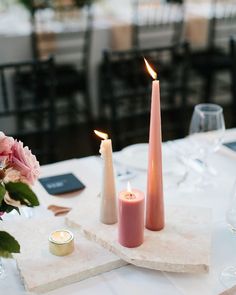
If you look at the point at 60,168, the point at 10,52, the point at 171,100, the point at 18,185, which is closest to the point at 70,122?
the point at 10,52

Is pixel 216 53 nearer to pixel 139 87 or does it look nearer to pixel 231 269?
pixel 139 87

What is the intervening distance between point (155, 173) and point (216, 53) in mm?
2797

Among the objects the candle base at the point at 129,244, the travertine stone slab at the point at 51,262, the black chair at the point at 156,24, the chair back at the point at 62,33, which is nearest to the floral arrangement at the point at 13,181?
the travertine stone slab at the point at 51,262

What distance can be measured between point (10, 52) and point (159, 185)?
2378mm

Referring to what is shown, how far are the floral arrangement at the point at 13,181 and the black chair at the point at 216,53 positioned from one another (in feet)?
9.25

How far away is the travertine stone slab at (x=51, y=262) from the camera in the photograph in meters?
0.93

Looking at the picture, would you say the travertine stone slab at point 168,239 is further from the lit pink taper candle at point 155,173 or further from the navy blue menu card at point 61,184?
the navy blue menu card at point 61,184

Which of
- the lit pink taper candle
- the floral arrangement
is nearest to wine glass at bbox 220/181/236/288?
the lit pink taper candle

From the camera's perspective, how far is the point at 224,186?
1.37 metres

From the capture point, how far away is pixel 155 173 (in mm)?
1040

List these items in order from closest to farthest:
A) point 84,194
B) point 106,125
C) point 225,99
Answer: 1. point 84,194
2. point 106,125
3. point 225,99

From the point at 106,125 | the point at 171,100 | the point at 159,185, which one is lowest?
the point at 106,125

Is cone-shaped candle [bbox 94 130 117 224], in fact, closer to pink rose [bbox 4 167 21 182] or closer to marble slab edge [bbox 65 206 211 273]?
marble slab edge [bbox 65 206 211 273]

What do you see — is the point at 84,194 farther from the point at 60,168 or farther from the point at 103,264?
the point at 103,264
